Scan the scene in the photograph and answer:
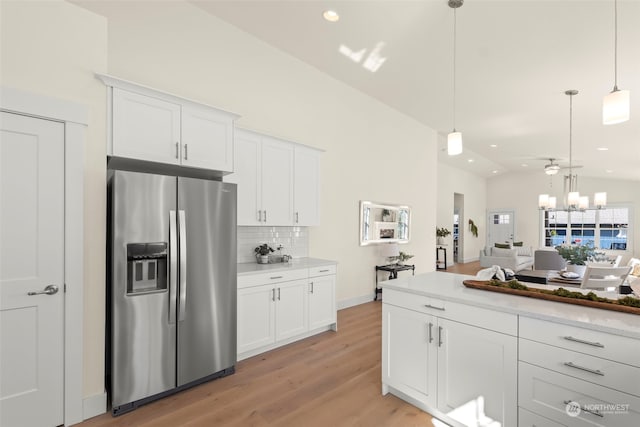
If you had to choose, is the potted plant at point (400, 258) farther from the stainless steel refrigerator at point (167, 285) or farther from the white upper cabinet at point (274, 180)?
the stainless steel refrigerator at point (167, 285)

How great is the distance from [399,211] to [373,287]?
1.67 m

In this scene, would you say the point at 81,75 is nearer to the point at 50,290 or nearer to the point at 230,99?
the point at 50,290

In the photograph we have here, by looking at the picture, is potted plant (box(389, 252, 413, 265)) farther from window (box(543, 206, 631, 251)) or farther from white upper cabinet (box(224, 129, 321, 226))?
window (box(543, 206, 631, 251))

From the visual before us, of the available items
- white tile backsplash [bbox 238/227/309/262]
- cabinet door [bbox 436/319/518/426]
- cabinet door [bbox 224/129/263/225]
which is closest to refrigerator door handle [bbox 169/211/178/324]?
cabinet door [bbox 224/129/263/225]

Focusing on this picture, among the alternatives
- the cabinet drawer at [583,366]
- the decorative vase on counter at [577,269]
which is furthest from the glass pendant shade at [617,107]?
the decorative vase on counter at [577,269]

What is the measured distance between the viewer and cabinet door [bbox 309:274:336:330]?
12.7ft

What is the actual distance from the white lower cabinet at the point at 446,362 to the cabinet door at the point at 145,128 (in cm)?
224

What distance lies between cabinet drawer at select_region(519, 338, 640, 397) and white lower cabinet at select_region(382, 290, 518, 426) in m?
0.09

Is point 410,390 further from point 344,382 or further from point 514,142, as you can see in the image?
point 514,142

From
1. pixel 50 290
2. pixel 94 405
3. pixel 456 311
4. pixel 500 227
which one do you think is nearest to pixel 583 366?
pixel 456 311

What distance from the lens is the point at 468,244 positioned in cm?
1198

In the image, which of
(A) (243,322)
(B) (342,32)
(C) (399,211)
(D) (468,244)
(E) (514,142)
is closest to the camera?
(A) (243,322)

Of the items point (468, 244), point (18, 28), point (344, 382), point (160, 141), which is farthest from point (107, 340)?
point (468, 244)

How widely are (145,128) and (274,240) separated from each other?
82.3 inches
